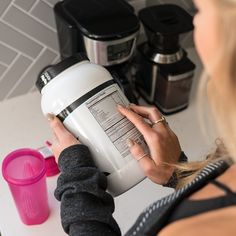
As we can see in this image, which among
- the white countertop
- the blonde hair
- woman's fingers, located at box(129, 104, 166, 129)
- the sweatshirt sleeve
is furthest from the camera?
the white countertop

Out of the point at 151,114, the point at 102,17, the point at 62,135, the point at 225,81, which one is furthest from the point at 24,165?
the point at 225,81

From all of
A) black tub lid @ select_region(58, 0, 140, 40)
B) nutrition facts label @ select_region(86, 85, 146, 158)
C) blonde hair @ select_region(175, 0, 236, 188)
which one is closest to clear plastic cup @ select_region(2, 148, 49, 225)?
nutrition facts label @ select_region(86, 85, 146, 158)

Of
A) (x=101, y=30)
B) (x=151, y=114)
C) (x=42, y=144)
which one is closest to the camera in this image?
(x=151, y=114)

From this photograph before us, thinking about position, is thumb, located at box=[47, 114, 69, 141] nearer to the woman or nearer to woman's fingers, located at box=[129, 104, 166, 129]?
the woman

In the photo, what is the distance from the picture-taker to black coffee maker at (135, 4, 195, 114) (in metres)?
1.14

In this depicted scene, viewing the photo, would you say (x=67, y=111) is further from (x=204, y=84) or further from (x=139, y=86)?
(x=139, y=86)

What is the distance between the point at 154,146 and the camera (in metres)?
0.77

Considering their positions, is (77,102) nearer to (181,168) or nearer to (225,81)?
(181,168)

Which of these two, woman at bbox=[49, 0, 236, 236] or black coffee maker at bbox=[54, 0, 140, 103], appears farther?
black coffee maker at bbox=[54, 0, 140, 103]

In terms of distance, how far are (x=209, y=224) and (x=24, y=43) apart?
87cm

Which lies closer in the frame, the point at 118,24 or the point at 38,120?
the point at 118,24

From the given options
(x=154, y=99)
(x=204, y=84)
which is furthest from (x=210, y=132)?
(x=154, y=99)

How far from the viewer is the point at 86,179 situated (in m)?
0.71

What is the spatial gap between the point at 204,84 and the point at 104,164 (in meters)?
0.29
